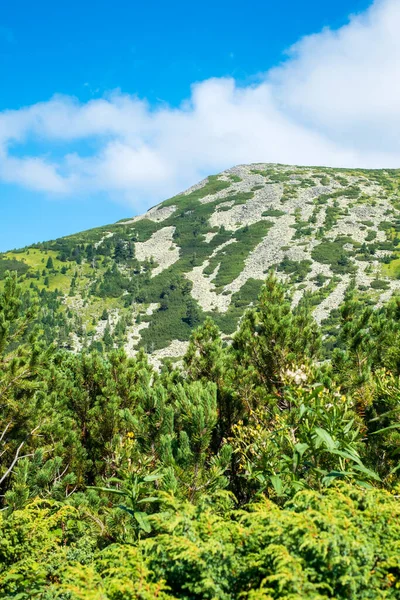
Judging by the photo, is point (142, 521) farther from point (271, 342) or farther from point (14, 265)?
point (14, 265)

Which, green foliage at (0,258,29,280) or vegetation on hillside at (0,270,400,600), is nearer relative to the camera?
vegetation on hillside at (0,270,400,600)

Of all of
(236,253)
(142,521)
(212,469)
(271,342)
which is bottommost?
(212,469)

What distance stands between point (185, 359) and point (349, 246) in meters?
94.8

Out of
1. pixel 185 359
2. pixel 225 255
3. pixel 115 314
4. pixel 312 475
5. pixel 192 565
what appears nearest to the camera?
pixel 192 565

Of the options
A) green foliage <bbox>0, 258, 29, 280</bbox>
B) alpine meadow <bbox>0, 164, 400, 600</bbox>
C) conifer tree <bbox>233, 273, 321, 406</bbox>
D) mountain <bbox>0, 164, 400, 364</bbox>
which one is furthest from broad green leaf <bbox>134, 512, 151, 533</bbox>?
green foliage <bbox>0, 258, 29, 280</bbox>

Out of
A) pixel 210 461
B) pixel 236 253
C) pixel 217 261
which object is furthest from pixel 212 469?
pixel 236 253

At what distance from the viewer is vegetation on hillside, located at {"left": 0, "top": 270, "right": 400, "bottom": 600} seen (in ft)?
9.72

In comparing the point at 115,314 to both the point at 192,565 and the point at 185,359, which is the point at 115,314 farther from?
the point at 192,565

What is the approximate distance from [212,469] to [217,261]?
101400 mm

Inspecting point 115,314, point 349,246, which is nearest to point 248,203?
point 349,246

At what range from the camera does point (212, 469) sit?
5.96 meters

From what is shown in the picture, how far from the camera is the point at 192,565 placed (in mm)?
3090

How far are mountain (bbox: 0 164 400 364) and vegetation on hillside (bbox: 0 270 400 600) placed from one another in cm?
5034

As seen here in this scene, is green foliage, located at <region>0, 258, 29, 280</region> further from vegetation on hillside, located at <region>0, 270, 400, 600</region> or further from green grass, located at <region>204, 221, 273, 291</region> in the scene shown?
vegetation on hillside, located at <region>0, 270, 400, 600</region>
